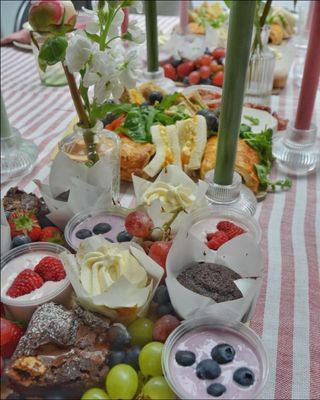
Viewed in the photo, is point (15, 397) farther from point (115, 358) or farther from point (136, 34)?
point (136, 34)

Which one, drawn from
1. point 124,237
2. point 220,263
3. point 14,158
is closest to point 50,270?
point 124,237

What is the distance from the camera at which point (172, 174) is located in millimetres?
794

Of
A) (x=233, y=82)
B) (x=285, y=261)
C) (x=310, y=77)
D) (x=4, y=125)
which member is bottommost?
(x=285, y=261)

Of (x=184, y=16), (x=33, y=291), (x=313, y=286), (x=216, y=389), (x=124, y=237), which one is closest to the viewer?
(x=216, y=389)

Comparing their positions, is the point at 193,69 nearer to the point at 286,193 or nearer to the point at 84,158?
the point at 286,193

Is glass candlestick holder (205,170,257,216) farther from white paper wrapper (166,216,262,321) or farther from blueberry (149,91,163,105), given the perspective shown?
blueberry (149,91,163,105)

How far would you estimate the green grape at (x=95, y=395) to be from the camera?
20.8 inches

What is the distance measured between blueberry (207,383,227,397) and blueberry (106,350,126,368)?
12 cm

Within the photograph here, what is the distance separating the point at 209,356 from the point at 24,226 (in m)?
0.36

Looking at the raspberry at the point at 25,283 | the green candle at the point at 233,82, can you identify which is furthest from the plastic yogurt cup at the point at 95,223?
the green candle at the point at 233,82

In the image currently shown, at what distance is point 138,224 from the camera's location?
0.70 m

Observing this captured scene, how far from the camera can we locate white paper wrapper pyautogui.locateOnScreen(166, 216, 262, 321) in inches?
23.2

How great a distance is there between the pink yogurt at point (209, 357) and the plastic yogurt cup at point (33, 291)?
18 centimetres

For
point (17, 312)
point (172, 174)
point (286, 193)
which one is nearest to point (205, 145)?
point (286, 193)
